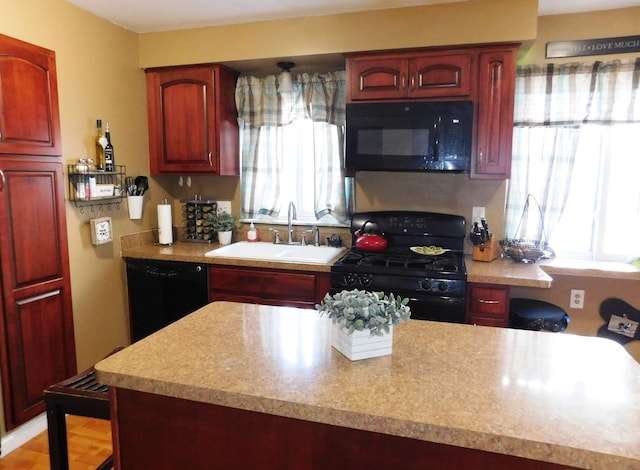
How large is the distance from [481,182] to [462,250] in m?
0.48

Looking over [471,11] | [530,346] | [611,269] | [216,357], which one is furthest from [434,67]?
[216,357]

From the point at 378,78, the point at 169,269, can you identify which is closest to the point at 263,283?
the point at 169,269

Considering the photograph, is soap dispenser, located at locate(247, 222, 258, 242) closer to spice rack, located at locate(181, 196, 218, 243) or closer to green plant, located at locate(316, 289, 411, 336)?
spice rack, located at locate(181, 196, 218, 243)

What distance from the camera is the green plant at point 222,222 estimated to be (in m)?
3.37

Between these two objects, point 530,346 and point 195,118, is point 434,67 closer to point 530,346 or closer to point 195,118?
point 195,118

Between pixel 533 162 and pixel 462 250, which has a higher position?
pixel 533 162

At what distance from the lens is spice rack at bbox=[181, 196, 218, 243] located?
11.4 feet

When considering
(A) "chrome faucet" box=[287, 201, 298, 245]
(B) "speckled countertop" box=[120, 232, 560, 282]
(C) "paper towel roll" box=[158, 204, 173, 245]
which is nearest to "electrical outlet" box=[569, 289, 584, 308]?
(B) "speckled countertop" box=[120, 232, 560, 282]

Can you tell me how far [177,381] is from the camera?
3.64 feet

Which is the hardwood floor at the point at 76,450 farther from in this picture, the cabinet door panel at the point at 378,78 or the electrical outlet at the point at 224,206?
the cabinet door panel at the point at 378,78

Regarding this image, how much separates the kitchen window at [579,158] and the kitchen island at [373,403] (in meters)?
1.76

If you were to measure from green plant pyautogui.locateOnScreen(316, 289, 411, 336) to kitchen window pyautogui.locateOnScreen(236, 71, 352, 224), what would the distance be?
2.03 metres

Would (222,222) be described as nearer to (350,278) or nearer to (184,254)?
(184,254)

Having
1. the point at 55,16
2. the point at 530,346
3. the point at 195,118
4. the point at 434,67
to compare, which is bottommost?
the point at 530,346
